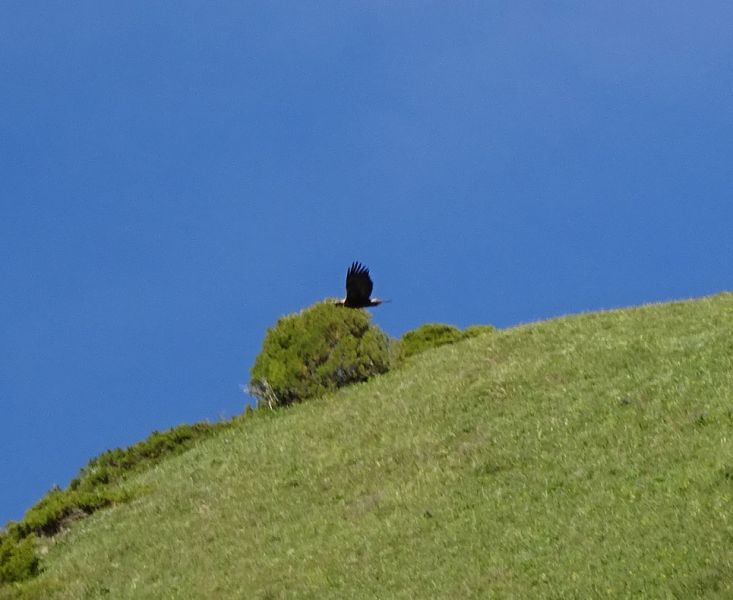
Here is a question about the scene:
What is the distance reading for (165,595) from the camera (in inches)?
859

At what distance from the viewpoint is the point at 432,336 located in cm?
3675

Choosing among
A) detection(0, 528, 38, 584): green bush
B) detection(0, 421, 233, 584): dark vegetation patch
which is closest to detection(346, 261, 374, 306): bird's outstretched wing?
detection(0, 421, 233, 584): dark vegetation patch

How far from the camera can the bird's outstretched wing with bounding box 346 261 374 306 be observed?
3259 centimetres

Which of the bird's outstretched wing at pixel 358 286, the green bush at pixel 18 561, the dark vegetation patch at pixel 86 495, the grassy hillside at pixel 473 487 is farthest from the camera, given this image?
the bird's outstretched wing at pixel 358 286

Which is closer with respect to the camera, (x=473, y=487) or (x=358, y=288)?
(x=473, y=487)

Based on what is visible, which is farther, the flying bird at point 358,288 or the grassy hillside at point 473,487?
the flying bird at point 358,288

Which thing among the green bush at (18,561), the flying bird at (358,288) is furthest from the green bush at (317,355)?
the green bush at (18,561)

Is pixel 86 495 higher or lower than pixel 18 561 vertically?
higher

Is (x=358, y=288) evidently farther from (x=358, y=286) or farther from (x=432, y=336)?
(x=432, y=336)

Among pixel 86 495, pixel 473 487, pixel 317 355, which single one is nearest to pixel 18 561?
pixel 86 495

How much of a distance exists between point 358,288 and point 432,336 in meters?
4.46

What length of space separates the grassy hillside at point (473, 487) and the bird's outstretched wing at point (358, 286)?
218cm

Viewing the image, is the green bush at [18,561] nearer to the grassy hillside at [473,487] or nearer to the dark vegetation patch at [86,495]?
the dark vegetation patch at [86,495]

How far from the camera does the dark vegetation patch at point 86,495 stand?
26.1 meters
